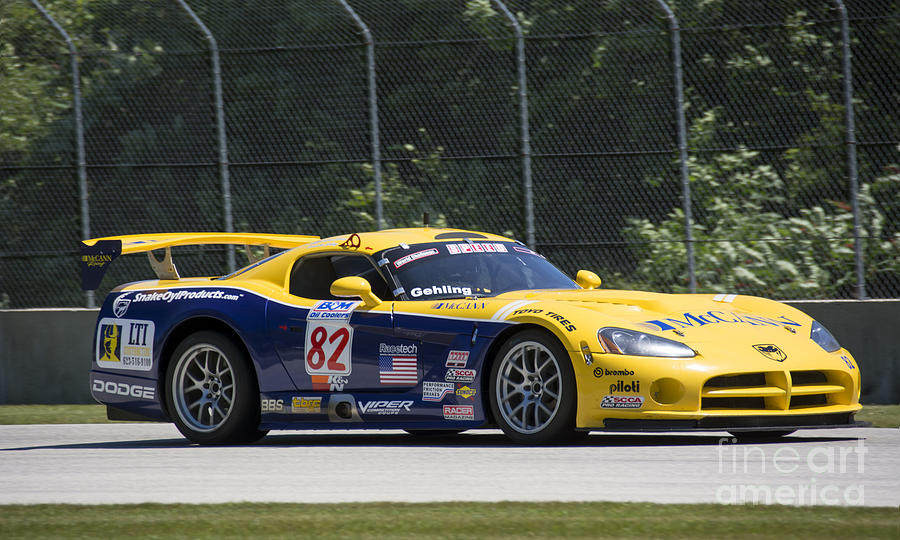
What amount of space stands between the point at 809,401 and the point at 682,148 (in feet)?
16.5

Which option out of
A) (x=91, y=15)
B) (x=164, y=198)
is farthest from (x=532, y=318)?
(x=91, y=15)

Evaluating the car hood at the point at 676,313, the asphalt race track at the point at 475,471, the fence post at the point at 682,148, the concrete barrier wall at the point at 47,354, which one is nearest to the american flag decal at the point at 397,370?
the asphalt race track at the point at 475,471

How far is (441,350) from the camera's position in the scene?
771 cm

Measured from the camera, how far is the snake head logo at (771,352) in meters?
7.19

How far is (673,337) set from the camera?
7.18m

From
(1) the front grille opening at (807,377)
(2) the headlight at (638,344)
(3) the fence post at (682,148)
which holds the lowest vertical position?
(1) the front grille opening at (807,377)

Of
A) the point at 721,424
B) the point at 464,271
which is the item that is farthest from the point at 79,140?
the point at 721,424

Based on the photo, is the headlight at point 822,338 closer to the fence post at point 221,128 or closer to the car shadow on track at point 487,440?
the car shadow on track at point 487,440

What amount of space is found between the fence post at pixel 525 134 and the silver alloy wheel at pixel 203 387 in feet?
14.4

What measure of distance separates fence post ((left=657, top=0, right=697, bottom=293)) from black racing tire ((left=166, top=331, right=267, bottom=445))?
4850 mm

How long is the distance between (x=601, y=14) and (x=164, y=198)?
189 inches

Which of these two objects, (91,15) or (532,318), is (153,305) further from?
(91,15)

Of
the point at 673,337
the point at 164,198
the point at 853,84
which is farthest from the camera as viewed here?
the point at 164,198

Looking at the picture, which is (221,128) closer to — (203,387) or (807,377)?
(203,387)
